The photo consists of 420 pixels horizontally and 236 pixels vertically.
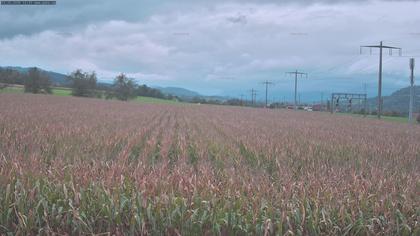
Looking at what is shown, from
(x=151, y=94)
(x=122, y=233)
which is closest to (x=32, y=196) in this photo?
(x=122, y=233)

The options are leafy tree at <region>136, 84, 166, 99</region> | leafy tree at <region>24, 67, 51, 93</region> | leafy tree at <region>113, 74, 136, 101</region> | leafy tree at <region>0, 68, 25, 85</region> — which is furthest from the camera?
leafy tree at <region>136, 84, 166, 99</region>

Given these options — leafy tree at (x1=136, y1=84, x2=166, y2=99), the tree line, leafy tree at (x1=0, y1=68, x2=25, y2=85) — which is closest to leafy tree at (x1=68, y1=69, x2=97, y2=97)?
the tree line

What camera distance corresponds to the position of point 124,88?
146875mm

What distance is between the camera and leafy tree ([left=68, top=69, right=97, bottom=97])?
135 meters

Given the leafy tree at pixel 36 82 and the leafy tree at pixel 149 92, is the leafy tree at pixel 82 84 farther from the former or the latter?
the leafy tree at pixel 149 92

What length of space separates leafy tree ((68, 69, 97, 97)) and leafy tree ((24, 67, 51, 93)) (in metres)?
9.92

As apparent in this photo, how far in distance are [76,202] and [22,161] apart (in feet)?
8.68

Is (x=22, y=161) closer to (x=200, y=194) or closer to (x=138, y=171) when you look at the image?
(x=138, y=171)

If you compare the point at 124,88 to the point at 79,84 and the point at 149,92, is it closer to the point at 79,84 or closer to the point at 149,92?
the point at 79,84

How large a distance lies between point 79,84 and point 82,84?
1.10 m

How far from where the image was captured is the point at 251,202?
6328 millimetres

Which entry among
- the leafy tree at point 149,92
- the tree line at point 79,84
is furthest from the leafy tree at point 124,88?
the leafy tree at point 149,92

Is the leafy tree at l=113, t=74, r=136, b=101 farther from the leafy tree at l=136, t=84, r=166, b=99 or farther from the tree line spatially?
the leafy tree at l=136, t=84, r=166, b=99

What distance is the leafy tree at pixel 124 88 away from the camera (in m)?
146
